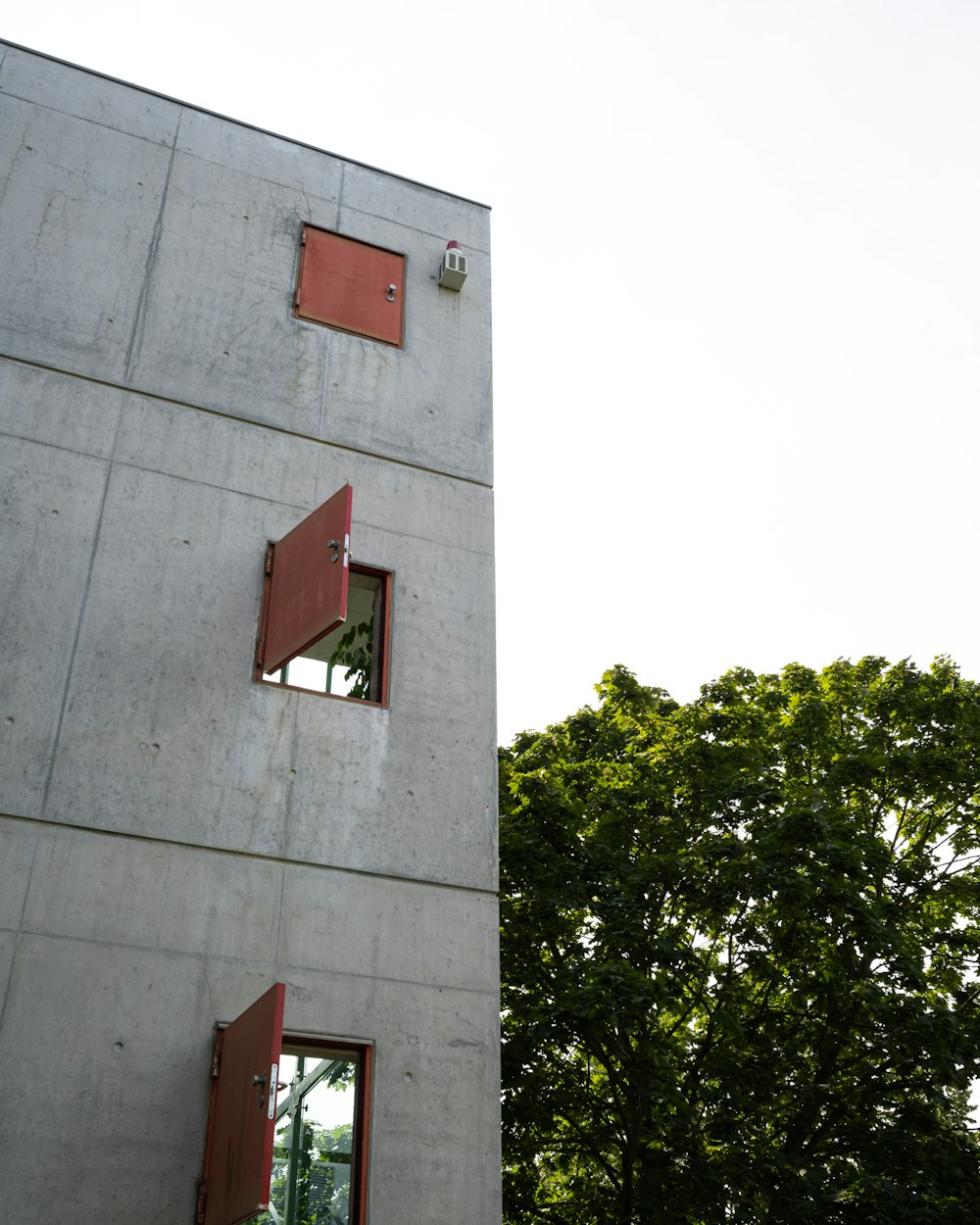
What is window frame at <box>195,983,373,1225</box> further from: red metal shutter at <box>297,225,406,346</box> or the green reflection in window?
red metal shutter at <box>297,225,406,346</box>

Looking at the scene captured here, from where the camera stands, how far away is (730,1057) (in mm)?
13195

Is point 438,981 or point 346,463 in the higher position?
point 346,463

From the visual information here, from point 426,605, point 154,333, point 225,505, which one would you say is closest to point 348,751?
point 426,605

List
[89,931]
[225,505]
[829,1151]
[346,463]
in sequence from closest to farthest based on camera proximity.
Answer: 1. [89,931]
2. [225,505]
3. [346,463]
4. [829,1151]

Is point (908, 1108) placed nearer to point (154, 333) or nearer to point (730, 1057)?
point (730, 1057)

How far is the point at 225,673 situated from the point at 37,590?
4.47ft

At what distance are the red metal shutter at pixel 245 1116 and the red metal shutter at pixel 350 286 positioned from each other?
19.9 feet

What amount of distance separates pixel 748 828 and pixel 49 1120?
9.19 m

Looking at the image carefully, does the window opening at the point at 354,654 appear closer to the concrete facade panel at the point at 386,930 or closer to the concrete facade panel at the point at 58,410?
the concrete facade panel at the point at 386,930

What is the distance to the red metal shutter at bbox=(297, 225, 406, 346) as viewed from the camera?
34.5 ft

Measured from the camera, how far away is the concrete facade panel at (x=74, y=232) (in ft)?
30.1

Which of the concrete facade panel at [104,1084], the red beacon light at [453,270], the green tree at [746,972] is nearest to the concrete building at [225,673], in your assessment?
the concrete facade panel at [104,1084]

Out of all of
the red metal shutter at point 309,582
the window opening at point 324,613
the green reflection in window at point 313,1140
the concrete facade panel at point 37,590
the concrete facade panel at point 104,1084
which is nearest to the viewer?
the concrete facade panel at point 104,1084

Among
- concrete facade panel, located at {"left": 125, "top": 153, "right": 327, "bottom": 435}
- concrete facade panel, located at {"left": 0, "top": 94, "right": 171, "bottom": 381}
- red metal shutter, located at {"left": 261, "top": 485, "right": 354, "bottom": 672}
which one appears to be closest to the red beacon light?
concrete facade panel, located at {"left": 125, "top": 153, "right": 327, "bottom": 435}
